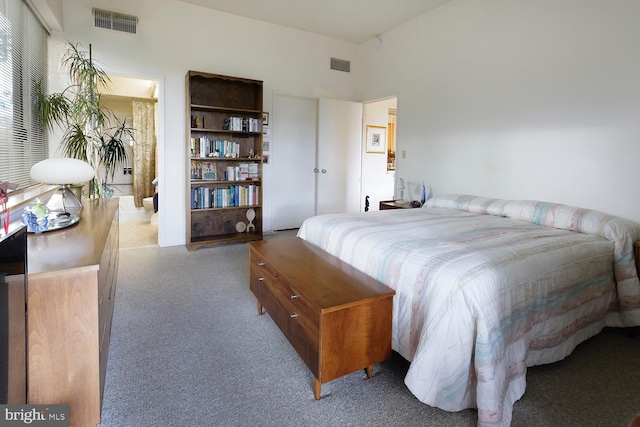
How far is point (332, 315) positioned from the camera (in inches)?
59.4

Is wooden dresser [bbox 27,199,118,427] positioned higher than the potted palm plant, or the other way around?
the potted palm plant

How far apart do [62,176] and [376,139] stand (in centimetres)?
466

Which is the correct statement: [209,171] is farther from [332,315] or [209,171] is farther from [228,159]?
[332,315]

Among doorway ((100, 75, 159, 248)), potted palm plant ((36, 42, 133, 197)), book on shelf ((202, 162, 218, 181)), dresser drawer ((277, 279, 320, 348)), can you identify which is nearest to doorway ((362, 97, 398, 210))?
book on shelf ((202, 162, 218, 181))

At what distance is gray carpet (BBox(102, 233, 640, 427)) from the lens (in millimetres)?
1525

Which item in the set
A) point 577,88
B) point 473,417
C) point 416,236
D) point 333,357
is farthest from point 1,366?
point 577,88

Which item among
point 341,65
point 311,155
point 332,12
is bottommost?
point 311,155

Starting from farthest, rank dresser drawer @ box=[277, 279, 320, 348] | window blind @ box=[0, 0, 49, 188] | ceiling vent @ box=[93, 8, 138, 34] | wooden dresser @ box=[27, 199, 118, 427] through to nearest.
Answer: ceiling vent @ box=[93, 8, 138, 34], window blind @ box=[0, 0, 49, 188], dresser drawer @ box=[277, 279, 320, 348], wooden dresser @ box=[27, 199, 118, 427]

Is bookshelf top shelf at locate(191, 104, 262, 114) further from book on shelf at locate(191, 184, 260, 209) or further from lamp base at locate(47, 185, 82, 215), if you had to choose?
lamp base at locate(47, 185, 82, 215)

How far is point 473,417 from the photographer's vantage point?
1533mm

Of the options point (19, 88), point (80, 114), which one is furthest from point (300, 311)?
point (80, 114)

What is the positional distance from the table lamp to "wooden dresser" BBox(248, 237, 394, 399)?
144 centimetres

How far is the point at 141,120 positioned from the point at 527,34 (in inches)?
256

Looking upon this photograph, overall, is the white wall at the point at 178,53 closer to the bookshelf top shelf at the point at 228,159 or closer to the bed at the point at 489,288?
the bookshelf top shelf at the point at 228,159
